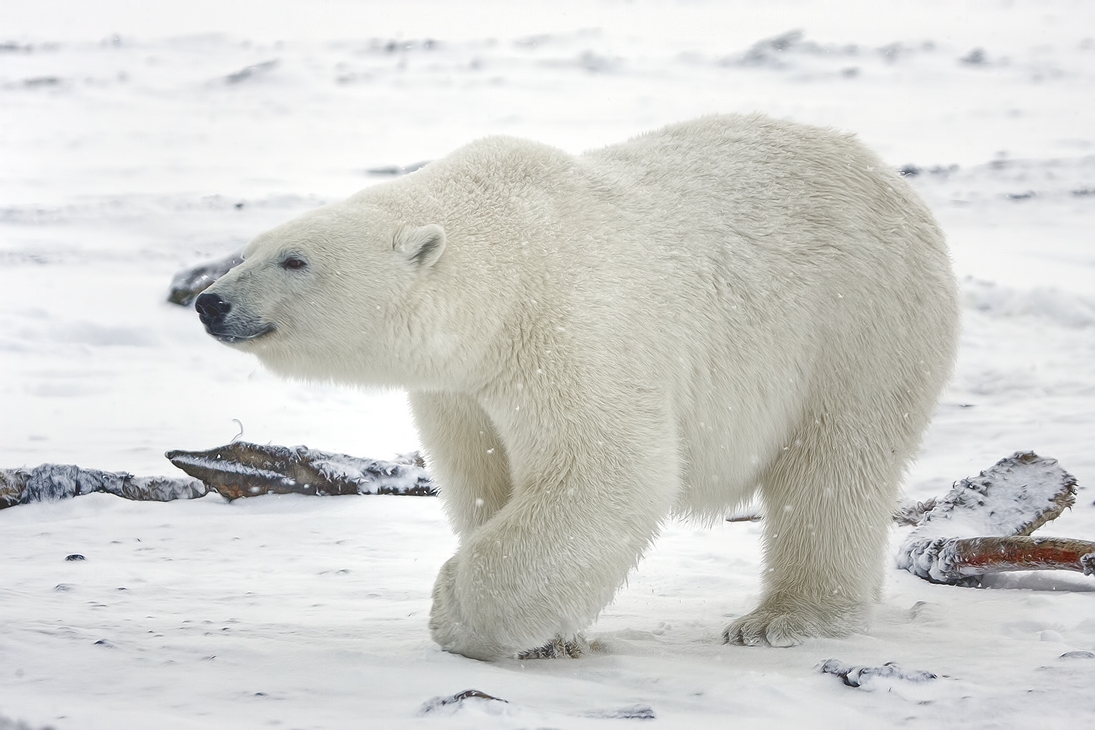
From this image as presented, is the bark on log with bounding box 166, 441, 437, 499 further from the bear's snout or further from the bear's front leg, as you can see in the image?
the bear's front leg

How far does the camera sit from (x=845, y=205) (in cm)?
371

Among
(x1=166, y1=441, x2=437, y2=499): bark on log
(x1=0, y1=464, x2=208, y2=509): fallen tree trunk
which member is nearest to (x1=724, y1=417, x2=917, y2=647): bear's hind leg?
(x1=166, y1=441, x2=437, y2=499): bark on log

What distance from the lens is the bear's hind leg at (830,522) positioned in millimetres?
3617

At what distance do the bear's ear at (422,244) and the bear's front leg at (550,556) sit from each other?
0.66 metres

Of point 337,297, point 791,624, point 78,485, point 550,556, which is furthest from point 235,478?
point 791,624

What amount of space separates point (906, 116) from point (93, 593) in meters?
13.5

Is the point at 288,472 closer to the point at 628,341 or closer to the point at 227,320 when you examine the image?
the point at 227,320

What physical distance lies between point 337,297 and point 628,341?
0.86 m

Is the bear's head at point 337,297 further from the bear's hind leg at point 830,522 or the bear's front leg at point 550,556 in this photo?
the bear's hind leg at point 830,522

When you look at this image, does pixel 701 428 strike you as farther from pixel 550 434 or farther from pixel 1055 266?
pixel 1055 266

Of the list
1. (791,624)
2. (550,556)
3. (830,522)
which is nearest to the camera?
(550,556)

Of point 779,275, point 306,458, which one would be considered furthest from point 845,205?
point 306,458

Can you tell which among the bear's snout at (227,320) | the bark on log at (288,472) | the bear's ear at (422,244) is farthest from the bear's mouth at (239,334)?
the bark on log at (288,472)

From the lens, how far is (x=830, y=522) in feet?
12.0
